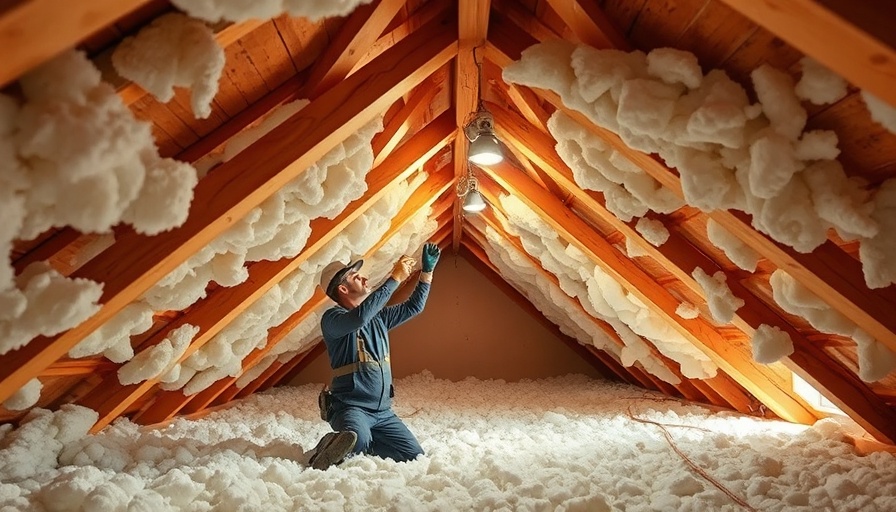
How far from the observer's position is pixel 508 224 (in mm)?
3959

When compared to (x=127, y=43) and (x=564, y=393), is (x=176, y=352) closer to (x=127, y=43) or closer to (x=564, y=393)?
(x=127, y=43)

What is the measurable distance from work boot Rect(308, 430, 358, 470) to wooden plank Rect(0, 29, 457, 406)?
1.21 meters

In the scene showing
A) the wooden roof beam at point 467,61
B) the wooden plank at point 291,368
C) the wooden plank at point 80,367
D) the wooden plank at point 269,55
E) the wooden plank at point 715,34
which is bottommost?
the wooden plank at point 80,367

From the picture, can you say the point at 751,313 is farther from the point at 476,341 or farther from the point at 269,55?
the point at 476,341

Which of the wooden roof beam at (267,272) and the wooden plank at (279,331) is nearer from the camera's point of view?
the wooden roof beam at (267,272)

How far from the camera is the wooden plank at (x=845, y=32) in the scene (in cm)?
95

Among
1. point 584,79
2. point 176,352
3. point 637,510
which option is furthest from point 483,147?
point 176,352

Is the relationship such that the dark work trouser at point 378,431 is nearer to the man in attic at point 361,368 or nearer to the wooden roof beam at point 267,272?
the man in attic at point 361,368

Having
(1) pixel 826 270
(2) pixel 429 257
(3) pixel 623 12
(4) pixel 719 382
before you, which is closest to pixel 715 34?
(3) pixel 623 12

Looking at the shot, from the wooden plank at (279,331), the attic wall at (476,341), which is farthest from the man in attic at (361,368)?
the attic wall at (476,341)

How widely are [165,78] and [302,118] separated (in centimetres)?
63

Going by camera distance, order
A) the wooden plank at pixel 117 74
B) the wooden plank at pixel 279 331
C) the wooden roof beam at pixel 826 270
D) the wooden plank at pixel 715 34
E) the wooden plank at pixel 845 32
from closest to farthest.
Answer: the wooden plank at pixel 845 32, the wooden plank at pixel 117 74, the wooden plank at pixel 715 34, the wooden roof beam at pixel 826 270, the wooden plank at pixel 279 331

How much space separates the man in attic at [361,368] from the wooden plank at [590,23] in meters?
1.48

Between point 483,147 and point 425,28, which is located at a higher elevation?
point 425,28
